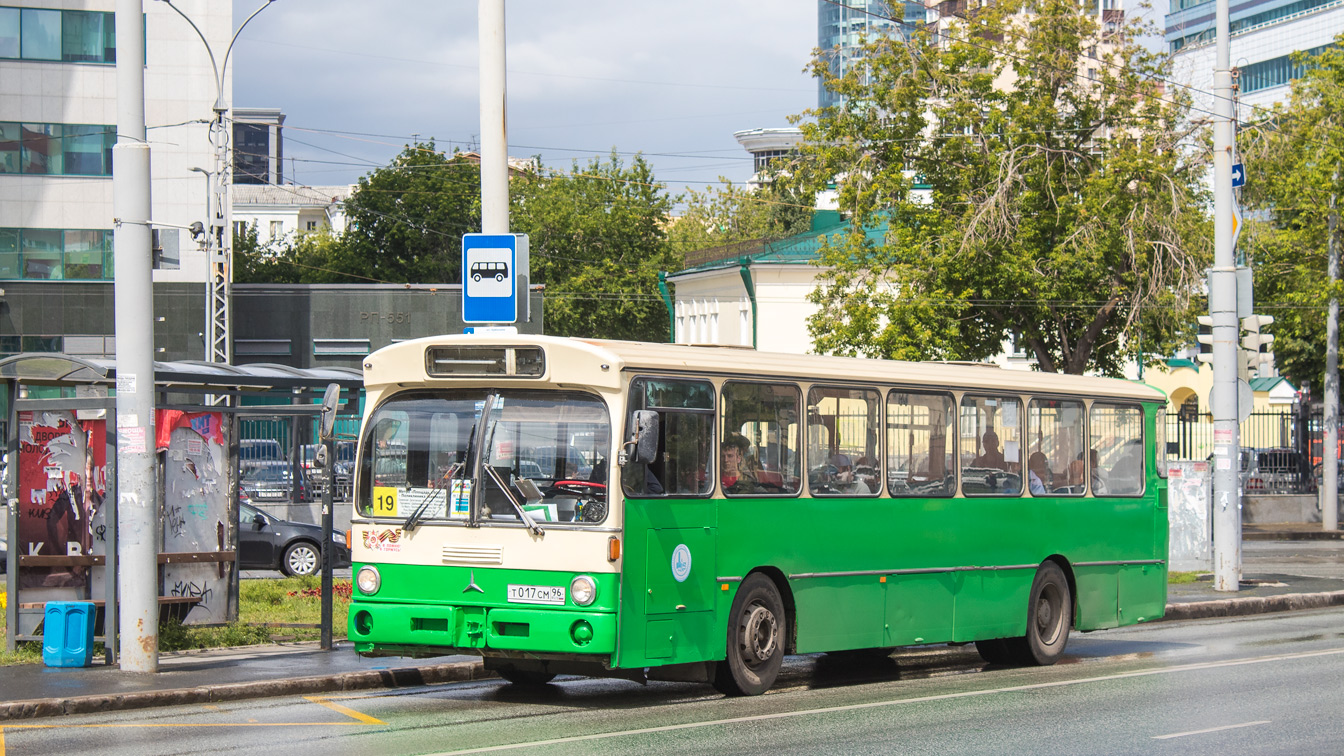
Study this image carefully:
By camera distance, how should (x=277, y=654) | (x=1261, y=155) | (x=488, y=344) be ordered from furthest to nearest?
(x=1261, y=155), (x=277, y=654), (x=488, y=344)

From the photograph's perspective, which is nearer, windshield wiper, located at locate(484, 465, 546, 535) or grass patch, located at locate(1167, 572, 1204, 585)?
windshield wiper, located at locate(484, 465, 546, 535)

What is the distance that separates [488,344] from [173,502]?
4737 millimetres

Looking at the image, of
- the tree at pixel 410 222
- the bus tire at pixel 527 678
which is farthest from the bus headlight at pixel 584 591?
the tree at pixel 410 222

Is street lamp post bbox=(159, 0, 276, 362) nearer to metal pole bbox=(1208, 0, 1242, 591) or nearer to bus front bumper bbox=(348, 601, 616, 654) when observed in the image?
metal pole bbox=(1208, 0, 1242, 591)

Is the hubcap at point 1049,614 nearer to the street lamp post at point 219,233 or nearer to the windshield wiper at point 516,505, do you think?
the windshield wiper at point 516,505

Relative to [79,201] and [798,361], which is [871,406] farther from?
[79,201]

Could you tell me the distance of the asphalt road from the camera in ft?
30.6

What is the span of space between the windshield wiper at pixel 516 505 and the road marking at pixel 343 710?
1629 mm

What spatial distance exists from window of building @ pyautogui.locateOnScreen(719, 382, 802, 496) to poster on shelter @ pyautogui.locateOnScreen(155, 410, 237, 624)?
5491mm

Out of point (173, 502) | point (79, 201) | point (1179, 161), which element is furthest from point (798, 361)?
point (79, 201)

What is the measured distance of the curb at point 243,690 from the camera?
1045cm

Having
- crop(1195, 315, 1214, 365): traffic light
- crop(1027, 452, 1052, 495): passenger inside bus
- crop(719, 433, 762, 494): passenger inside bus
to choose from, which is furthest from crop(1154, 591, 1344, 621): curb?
crop(719, 433, 762, 494): passenger inside bus

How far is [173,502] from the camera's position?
1401 centimetres

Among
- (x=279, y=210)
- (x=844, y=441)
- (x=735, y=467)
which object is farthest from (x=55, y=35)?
(x=279, y=210)
